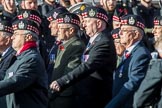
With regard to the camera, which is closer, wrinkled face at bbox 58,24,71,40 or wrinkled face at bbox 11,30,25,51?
wrinkled face at bbox 11,30,25,51

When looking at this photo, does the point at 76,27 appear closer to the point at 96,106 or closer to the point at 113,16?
the point at 96,106

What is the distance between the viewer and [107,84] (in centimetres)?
766

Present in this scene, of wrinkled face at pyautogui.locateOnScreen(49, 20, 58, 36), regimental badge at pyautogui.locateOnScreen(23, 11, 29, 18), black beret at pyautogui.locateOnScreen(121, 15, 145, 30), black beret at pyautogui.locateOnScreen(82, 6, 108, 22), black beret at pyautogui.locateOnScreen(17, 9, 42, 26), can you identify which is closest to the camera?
black beret at pyautogui.locateOnScreen(121, 15, 145, 30)

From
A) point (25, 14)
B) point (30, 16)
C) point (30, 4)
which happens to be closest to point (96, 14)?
point (30, 16)

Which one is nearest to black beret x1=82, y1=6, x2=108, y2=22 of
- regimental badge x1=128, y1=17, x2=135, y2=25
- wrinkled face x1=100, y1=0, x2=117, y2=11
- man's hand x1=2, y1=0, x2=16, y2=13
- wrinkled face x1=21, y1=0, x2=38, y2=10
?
regimental badge x1=128, y1=17, x2=135, y2=25

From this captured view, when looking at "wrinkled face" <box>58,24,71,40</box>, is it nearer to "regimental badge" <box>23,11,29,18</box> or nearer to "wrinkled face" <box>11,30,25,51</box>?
"regimental badge" <box>23,11,29,18</box>

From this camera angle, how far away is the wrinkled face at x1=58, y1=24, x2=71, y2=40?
7945mm

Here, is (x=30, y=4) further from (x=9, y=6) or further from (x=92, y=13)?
(x=92, y=13)

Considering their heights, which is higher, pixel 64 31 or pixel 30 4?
pixel 64 31

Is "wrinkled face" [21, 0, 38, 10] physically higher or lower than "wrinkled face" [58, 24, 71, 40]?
lower

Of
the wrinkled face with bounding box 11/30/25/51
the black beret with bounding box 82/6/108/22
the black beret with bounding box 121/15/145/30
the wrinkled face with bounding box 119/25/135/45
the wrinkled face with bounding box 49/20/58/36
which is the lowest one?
the wrinkled face with bounding box 49/20/58/36

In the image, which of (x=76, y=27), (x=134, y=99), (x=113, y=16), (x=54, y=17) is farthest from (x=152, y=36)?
(x=134, y=99)

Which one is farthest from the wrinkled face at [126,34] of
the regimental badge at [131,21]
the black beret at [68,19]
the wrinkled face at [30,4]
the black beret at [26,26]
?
the wrinkled face at [30,4]

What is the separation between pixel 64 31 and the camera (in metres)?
8.01
